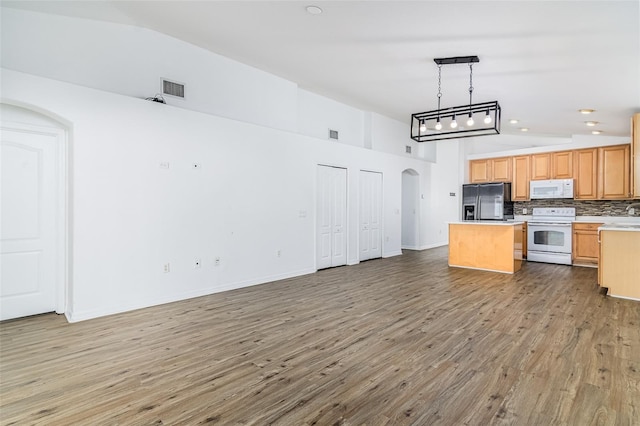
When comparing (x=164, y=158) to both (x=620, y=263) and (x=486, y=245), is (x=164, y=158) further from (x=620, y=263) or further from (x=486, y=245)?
(x=620, y=263)

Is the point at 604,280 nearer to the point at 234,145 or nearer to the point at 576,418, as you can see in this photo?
the point at 576,418

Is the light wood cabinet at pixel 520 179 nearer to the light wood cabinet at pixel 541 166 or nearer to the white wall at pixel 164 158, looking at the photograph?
the light wood cabinet at pixel 541 166

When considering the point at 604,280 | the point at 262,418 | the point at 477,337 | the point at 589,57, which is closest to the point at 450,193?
the point at 604,280

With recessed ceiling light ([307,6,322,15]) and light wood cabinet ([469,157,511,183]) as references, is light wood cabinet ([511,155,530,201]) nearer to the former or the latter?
light wood cabinet ([469,157,511,183])

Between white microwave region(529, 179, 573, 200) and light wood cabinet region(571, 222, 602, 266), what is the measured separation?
804 mm

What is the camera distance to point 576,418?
208 centimetres

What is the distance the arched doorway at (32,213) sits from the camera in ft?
12.6

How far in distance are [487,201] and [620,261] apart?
4.22 metres

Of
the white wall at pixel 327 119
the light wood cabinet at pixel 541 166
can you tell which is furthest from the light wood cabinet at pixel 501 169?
the white wall at pixel 327 119

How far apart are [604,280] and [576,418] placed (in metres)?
4.07

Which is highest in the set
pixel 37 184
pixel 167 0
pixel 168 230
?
pixel 167 0

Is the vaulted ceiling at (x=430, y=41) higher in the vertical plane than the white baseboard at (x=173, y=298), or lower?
higher

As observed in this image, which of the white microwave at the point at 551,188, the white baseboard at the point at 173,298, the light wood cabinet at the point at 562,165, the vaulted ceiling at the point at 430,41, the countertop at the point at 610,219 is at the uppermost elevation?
the vaulted ceiling at the point at 430,41

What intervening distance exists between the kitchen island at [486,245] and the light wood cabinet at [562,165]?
85.0 inches
